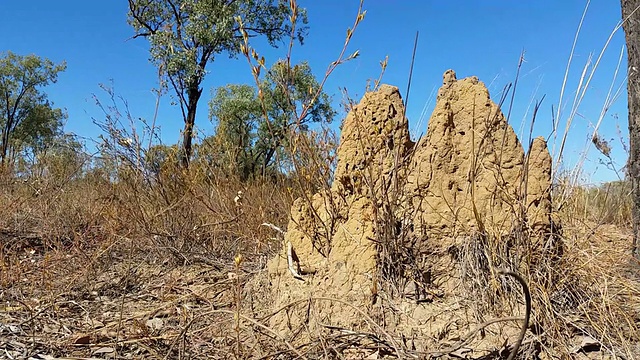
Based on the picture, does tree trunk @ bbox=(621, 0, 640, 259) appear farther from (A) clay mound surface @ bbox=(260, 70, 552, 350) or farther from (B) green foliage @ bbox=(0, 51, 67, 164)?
(B) green foliage @ bbox=(0, 51, 67, 164)

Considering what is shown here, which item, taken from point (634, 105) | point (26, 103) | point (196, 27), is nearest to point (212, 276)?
point (634, 105)

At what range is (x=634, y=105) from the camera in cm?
312

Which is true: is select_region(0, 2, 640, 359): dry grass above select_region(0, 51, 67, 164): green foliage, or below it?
below

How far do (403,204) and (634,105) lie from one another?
197 cm

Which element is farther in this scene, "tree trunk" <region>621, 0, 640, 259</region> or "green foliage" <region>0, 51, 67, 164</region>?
"green foliage" <region>0, 51, 67, 164</region>

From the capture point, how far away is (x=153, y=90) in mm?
4031

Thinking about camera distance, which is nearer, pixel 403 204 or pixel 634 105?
pixel 403 204

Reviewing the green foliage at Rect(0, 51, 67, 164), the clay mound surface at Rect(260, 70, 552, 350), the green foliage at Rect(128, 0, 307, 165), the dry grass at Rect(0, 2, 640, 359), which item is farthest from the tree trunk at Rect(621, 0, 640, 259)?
the green foliage at Rect(0, 51, 67, 164)

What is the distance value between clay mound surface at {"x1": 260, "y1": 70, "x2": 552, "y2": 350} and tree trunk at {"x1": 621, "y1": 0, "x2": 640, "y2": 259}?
1.35 meters

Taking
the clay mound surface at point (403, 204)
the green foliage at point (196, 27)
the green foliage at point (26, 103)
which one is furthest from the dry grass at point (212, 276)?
the green foliage at point (26, 103)

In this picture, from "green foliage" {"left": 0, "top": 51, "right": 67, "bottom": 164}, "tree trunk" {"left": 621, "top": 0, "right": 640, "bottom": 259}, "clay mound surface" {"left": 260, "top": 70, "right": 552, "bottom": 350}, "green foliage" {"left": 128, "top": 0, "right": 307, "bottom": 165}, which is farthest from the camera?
"green foliage" {"left": 0, "top": 51, "right": 67, "bottom": 164}

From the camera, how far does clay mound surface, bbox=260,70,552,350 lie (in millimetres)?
2109

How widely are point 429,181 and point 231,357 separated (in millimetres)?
1242

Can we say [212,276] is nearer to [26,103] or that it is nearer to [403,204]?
[403,204]
